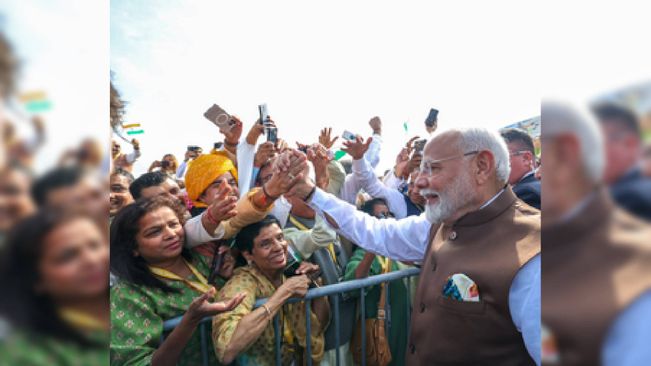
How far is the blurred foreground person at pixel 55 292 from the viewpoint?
0.39 m

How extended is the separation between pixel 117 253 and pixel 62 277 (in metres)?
1.71

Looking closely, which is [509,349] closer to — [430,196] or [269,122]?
[430,196]

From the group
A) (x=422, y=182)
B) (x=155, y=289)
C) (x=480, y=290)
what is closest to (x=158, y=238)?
(x=155, y=289)

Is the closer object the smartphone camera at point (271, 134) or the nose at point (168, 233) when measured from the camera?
the nose at point (168, 233)

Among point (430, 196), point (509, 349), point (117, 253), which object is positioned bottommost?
point (509, 349)

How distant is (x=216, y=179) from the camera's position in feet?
9.21

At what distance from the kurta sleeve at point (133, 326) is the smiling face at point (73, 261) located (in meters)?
1.52

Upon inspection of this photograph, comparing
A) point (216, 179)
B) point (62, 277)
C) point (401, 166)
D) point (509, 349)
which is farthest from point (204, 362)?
point (401, 166)

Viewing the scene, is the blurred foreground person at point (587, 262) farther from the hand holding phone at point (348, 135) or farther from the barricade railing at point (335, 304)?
the hand holding phone at point (348, 135)

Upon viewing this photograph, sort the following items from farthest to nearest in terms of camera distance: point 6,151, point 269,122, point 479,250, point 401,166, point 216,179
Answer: point 401,166 → point 269,122 → point 216,179 → point 479,250 → point 6,151

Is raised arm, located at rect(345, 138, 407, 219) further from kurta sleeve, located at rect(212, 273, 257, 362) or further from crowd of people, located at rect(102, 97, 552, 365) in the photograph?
kurta sleeve, located at rect(212, 273, 257, 362)

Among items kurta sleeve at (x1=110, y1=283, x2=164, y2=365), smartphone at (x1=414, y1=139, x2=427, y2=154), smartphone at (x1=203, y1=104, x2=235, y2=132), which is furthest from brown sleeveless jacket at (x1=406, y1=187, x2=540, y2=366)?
smartphone at (x1=414, y1=139, x2=427, y2=154)

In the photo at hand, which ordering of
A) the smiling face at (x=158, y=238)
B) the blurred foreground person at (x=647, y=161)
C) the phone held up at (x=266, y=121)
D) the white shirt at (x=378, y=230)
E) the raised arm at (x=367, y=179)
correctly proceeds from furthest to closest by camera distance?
the raised arm at (x=367, y=179) → the phone held up at (x=266, y=121) → the white shirt at (x=378, y=230) → the smiling face at (x=158, y=238) → the blurred foreground person at (x=647, y=161)

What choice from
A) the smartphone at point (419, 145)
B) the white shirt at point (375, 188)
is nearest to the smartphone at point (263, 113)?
the white shirt at point (375, 188)
